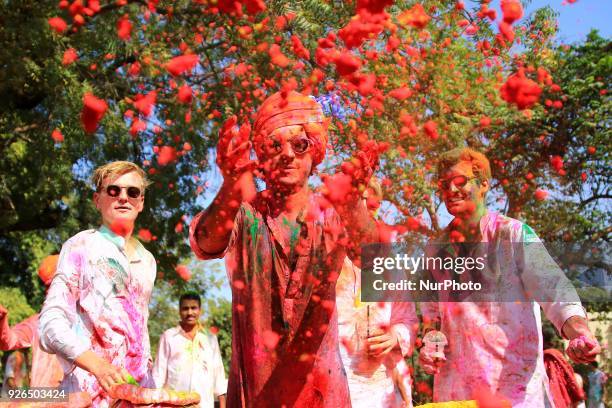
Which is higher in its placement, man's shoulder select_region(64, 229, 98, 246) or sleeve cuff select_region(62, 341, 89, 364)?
man's shoulder select_region(64, 229, 98, 246)

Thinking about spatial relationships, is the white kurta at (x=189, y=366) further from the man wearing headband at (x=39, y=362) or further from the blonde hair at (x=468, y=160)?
the blonde hair at (x=468, y=160)

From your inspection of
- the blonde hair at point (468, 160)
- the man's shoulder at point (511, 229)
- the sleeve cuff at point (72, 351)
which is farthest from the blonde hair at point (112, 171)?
the man's shoulder at point (511, 229)

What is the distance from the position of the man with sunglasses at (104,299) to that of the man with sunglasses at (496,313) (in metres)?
1.45

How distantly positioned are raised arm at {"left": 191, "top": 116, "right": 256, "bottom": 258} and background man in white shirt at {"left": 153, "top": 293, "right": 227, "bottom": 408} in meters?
5.20

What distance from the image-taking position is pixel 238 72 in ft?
37.0

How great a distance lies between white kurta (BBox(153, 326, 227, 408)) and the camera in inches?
315

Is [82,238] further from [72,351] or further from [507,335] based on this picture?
[507,335]

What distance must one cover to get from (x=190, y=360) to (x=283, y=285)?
5232 mm

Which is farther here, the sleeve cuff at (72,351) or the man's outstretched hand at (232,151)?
the sleeve cuff at (72,351)

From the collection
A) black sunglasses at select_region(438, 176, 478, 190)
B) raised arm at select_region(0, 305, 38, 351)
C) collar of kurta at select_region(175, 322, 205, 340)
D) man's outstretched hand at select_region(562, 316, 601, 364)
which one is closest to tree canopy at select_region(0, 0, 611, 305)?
collar of kurta at select_region(175, 322, 205, 340)

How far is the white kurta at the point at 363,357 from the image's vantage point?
5352mm

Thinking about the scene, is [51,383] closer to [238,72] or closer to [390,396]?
[390,396]

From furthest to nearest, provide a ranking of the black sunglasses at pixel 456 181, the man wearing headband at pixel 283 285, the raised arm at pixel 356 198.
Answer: the black sunglasses at pixel 456 181 < the man wearing headband at pixel 283 285 < the raised arm at pixel 356 198

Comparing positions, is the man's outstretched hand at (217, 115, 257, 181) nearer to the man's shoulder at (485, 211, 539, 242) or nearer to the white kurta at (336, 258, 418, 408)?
the man's shoulder at (485, 211, 539, 242)
